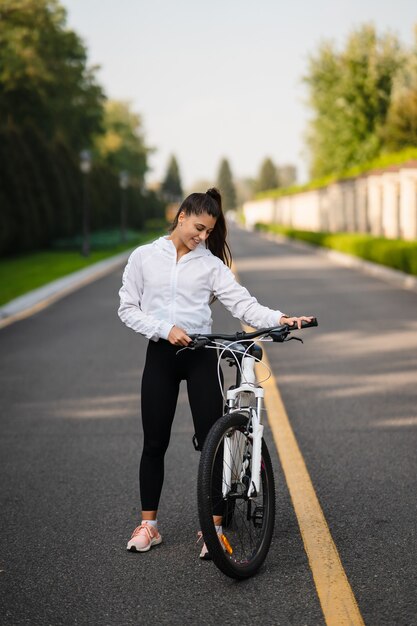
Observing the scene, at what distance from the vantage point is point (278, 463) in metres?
5.86

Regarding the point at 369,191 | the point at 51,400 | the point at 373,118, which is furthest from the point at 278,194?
the point at 51,400

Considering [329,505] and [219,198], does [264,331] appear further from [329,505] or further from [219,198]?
[329,505]

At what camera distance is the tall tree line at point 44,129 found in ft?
119

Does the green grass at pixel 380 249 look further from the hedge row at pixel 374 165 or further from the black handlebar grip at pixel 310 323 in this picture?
the black handlebar grip at pixel 310 323

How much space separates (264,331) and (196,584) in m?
1.17

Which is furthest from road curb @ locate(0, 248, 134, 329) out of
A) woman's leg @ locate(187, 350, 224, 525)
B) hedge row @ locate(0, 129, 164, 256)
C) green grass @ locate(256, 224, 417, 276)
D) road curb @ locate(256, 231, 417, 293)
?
woman's leg @ locate(187, 350, 224, 525)

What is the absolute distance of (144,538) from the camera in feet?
14.2

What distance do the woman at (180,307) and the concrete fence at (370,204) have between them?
27.2 m

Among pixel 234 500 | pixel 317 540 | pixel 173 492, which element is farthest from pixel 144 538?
pixel 173 492

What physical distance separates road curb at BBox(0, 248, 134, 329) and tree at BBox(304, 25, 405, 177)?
3435cm

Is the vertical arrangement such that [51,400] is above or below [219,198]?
below

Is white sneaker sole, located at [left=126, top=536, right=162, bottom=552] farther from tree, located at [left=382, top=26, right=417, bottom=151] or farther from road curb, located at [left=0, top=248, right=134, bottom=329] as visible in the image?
tree, located at [left=382, top=26, right=417, bottom=151]

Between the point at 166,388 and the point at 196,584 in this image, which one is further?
the point at 166,388

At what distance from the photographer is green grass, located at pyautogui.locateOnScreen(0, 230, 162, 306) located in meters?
21.5
